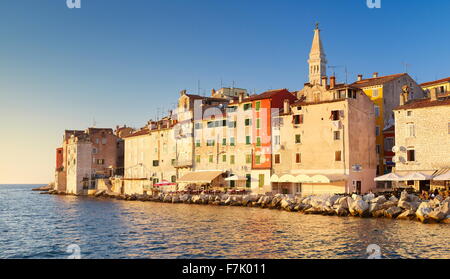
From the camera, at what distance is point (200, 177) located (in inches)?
2148

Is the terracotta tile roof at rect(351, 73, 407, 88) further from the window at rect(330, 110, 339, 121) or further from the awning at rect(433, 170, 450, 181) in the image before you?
the awning at rect(433, 170, 450, 181)

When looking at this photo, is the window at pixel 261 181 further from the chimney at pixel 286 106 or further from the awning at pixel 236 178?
the chimney at pixel 286 106

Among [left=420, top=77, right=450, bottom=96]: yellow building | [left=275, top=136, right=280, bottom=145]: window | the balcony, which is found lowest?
the balcony

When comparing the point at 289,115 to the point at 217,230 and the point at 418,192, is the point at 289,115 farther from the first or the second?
the point at 217,230

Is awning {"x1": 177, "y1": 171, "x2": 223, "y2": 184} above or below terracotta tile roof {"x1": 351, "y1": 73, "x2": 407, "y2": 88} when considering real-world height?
below

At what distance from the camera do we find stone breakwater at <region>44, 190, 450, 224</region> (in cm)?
2927

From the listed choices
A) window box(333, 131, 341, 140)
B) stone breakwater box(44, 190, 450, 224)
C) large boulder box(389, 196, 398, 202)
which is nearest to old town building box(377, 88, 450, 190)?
large boulder box(389, 196, 398, 202)

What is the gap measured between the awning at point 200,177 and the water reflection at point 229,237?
57.5ft

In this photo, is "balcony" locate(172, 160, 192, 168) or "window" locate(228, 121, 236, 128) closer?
"window" locate(228, 121, 236, 128)

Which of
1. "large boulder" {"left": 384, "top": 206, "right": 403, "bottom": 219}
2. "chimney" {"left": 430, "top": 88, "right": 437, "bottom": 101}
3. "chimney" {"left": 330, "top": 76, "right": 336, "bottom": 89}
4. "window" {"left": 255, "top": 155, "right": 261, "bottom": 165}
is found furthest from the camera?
"window" {"left": 255, "top": 155, "right": 261, "bottom": 165}

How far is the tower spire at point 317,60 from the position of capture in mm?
80500
